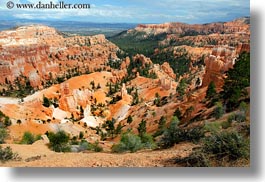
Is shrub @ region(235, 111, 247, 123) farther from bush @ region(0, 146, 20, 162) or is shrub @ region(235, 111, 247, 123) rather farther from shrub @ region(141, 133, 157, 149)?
bush @ region(0, 146, 20, 162)

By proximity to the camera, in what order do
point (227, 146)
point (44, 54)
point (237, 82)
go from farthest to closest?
point (44, 54) < point (237, 82) < point (227, 146)

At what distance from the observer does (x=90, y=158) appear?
955 centimetres

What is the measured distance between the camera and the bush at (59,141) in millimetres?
9805

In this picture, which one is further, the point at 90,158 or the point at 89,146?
the point at 89,146

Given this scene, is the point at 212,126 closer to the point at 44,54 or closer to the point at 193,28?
the point at 193,28

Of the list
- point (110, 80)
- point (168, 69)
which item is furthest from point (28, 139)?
point (168, 69)

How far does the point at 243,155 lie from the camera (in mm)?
9039

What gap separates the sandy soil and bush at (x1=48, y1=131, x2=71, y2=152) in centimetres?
15

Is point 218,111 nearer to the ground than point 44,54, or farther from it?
nearer to the ground

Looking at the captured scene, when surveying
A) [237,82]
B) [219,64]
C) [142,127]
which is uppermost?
[219,64]

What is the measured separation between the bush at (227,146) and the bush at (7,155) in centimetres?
388

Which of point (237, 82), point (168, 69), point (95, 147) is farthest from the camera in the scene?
point (168, 69)

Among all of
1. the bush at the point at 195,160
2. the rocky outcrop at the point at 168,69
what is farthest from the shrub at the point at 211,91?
the bush at the point at 195,160

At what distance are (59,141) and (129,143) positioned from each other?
1.48m
